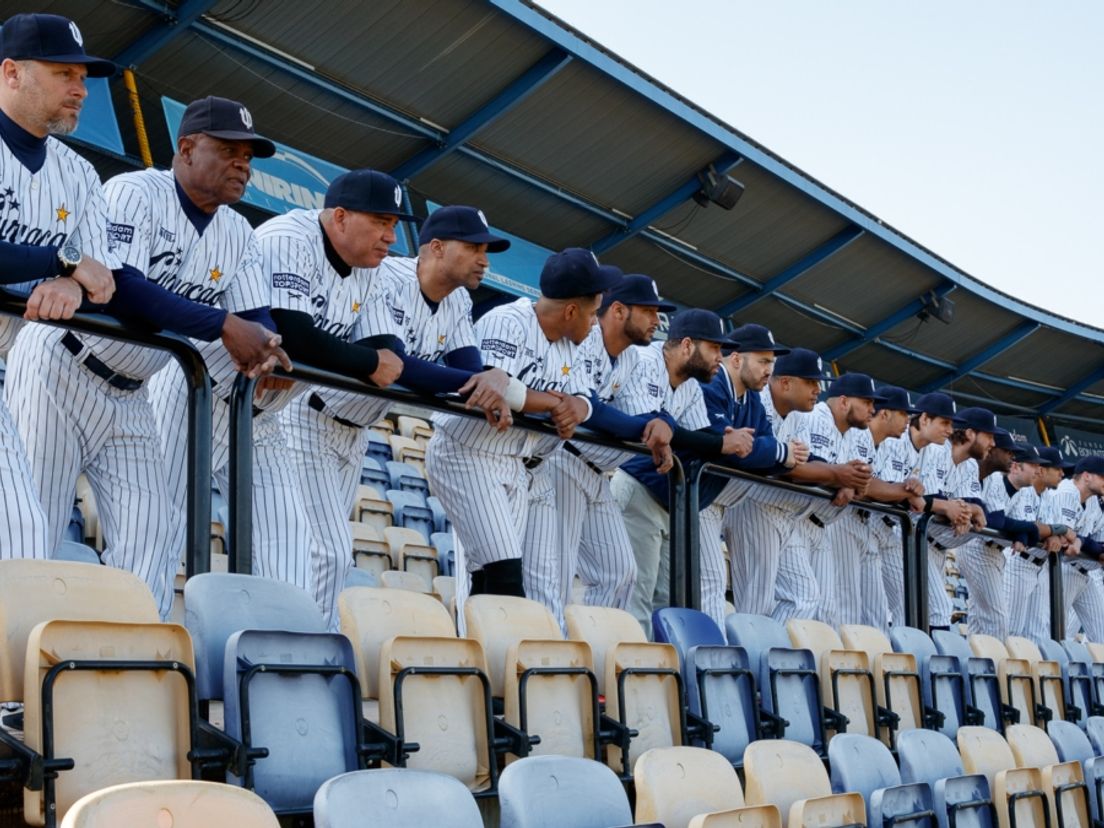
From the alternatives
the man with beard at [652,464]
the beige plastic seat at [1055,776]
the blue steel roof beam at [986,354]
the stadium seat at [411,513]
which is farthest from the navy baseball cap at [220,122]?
the blue steel roof beam at [986,354]

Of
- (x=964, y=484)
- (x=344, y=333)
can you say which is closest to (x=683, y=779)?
(x=344, y=333)

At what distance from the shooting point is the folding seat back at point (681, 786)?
3686 millimetres

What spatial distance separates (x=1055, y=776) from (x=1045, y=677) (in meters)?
2.23

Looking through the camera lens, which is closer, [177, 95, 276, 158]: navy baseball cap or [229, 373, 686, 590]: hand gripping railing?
[229, 373, 686, 590]: hand gripping railing

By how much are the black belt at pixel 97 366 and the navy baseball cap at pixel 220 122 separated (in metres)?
0.78

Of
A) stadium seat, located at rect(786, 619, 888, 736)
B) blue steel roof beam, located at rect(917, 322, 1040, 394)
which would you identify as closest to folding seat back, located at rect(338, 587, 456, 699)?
stadium seat, located at rect(786, 619, 888, 736)

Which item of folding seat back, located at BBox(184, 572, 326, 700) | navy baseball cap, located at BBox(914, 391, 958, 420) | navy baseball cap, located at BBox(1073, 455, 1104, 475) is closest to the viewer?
folding seat back, located at BBox(184, 572, 326, 700)

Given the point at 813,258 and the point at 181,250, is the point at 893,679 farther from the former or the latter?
the point at 813,258

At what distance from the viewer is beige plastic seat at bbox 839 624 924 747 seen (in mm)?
6219

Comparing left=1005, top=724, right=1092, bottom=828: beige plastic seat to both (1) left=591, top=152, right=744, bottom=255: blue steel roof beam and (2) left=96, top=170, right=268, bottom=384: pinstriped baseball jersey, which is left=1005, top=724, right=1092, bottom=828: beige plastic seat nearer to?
(2) left=96, top=170, right=268, bottom=384: pinstriped baseball jersey

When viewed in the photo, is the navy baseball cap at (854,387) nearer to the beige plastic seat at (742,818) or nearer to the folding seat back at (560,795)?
the beige plastic seat at (742,818)

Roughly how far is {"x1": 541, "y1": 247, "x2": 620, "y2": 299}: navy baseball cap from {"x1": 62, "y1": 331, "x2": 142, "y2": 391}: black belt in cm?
209

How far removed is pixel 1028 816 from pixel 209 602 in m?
3.37

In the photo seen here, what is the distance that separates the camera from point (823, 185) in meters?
17.0
